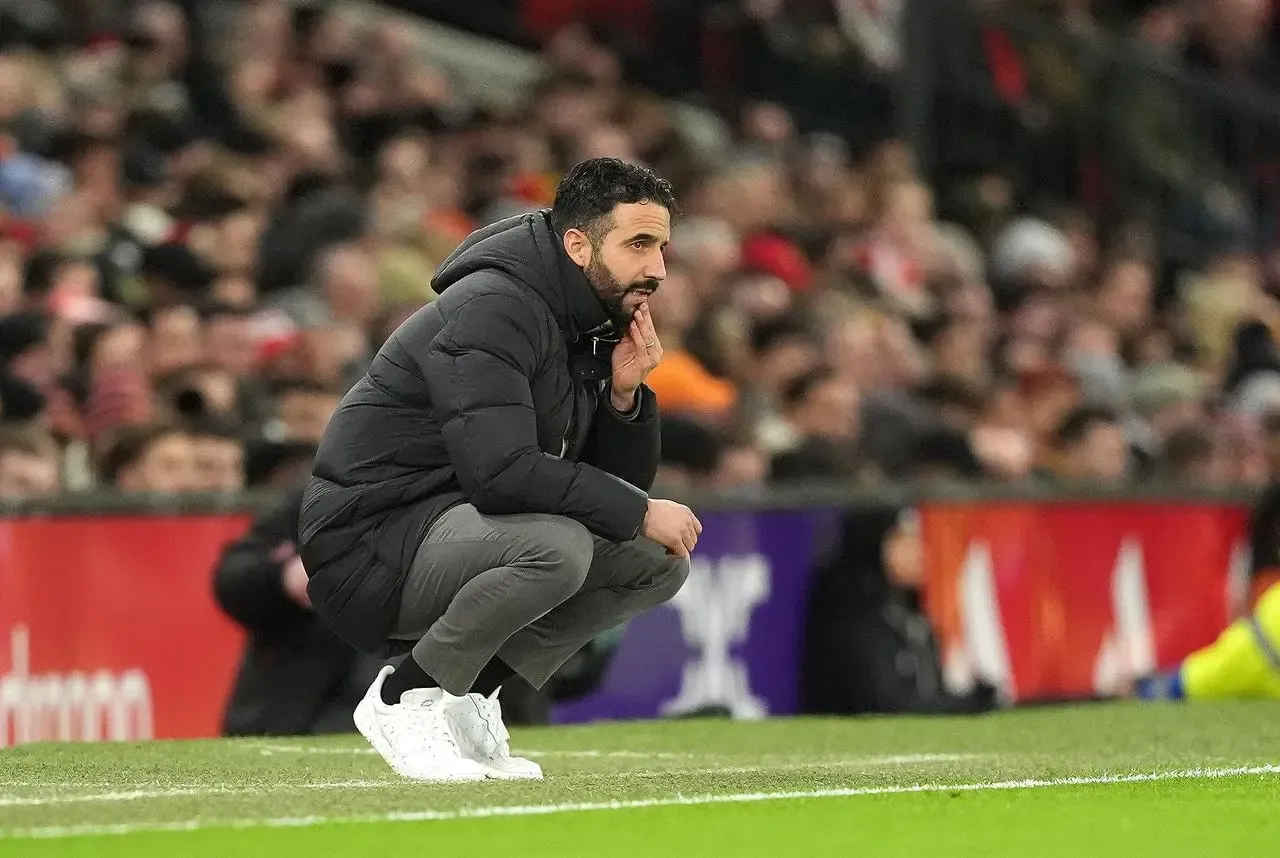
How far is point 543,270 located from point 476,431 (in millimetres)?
537

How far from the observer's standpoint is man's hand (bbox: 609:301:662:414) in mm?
6535

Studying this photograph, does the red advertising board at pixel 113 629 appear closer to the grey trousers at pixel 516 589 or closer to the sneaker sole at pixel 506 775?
the grey trousers at pixel 516 589

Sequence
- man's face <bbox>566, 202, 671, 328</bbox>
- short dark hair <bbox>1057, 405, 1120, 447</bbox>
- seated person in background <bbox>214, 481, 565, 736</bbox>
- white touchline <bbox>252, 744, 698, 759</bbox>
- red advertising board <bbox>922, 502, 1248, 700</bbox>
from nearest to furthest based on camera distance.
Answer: man's face <bbox>566, 202, 671, 328</bbox> < white touchline <bbox>252, 744, 698, 759</bbox> < seated person in background <bbox>214, 481, 565, 736</bbox> < red advertising board <bbox>922, 502, 1248, 700</bbox> < short dark hair <bbox>1057, 405, 1120, 447</bbox>

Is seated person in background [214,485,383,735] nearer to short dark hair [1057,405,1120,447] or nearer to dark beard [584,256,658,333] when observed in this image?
dark beard [584,256,658,333]

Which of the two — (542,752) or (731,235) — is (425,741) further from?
(731,235)

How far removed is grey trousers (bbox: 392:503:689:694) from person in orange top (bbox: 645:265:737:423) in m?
5.05

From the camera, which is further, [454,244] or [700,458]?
[454,244]

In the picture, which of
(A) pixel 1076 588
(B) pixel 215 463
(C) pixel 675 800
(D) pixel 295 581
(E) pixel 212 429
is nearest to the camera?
(C) pixel 675 800

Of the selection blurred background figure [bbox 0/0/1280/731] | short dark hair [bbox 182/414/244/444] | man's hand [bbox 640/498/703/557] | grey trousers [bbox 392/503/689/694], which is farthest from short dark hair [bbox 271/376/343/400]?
man's hand [bbox 640/498/703/557]

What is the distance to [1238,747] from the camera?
826 cm

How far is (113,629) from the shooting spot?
9.33 metres

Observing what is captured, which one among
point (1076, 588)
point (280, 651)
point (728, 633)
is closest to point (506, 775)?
point (280, 651)

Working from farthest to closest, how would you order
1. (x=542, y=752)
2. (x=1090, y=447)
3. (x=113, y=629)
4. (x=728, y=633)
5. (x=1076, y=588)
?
(x=1090, y=447) → (x=1076, y=588) → (x=728, y=633) → (x=113, y=629) → (x=542, y=752)

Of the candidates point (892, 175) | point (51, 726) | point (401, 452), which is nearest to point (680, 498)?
point (51, 726)
